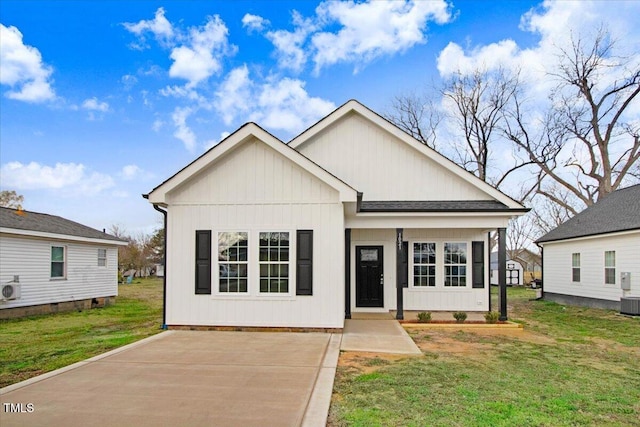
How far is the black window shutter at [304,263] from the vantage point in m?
9.39

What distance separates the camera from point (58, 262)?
15125mm

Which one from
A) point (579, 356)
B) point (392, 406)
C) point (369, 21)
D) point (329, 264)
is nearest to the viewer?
point (392, 406)

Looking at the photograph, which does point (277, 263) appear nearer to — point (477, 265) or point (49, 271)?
point (477, 265)

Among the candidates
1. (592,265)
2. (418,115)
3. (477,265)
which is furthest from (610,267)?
(418,115)

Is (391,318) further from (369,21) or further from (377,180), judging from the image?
(369,21)

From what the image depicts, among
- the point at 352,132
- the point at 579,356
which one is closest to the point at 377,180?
the point at 352,132

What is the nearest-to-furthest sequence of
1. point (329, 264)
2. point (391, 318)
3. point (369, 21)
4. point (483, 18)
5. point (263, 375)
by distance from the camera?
point (263, 375) < point (329, 264) < point (391, 318) < point (369, 21) < point (483, 18)

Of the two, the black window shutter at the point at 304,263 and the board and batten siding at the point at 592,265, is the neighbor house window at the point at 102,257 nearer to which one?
the black window shutter at the point at 304,263

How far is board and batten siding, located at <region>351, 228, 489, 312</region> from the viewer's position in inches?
502

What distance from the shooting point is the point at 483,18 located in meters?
18.6

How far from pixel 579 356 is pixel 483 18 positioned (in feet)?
51.0

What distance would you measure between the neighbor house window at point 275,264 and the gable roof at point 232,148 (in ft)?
5.05

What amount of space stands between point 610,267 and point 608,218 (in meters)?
2.13

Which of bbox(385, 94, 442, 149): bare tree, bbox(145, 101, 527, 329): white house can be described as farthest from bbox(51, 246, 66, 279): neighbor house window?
bbox(385, 94, 442, 149): bare tree
